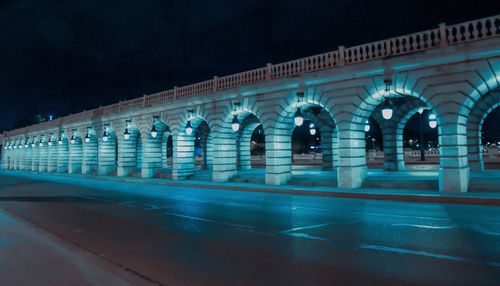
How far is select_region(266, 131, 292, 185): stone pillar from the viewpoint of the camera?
20.2 meters

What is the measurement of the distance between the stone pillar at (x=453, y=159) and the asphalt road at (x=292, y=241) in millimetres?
2362

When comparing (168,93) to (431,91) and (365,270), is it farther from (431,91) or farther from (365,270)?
(365,270)

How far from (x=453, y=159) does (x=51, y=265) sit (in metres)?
14.5

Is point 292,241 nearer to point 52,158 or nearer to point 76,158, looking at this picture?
point 76,158

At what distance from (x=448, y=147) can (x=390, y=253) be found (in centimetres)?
981

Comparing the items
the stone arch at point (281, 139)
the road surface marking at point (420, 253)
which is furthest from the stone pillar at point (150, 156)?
the road surface marking at point (420, 253)

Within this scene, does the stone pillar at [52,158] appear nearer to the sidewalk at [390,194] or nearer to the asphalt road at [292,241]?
the sidewalk at [390,194]

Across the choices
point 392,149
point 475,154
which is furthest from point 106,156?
point 475,154

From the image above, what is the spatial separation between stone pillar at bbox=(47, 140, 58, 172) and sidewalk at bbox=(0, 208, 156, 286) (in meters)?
43.0

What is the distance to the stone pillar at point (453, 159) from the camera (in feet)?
46.0

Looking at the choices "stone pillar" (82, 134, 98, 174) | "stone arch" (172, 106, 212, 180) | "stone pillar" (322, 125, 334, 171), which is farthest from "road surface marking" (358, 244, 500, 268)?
"stone pillar" (82, 134, 98, 174)

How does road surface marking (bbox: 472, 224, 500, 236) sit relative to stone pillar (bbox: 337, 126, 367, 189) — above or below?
below

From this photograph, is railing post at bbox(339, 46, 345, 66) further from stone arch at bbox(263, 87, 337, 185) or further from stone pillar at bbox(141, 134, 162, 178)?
stone pillar at bbox(141, 134, 162, 178)

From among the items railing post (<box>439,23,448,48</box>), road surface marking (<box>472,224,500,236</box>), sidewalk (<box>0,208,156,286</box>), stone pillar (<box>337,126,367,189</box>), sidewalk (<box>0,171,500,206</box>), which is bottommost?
road surface marking (<box>472,224,500,236</box>)
